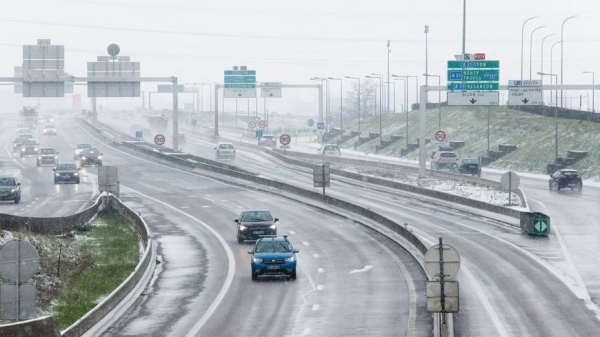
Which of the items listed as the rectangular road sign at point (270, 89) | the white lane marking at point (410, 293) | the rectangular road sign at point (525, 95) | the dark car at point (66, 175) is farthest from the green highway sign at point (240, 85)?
the white lane marking at point (410, 293)

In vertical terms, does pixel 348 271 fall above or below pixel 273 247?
below

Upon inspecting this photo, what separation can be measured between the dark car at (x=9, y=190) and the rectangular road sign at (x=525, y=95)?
32.3 metres

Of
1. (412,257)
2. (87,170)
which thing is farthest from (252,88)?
(412,257)

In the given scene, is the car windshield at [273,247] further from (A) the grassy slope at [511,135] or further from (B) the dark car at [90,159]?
(B) the dark car at [90,159]

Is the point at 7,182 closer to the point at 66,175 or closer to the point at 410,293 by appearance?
the point at 66,175

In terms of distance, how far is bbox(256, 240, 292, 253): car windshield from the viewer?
37625 mm

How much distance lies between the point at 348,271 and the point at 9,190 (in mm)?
33407

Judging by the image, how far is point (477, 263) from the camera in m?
41.2

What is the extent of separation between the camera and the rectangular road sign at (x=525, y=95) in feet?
234

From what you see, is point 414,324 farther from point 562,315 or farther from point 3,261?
point 3,261

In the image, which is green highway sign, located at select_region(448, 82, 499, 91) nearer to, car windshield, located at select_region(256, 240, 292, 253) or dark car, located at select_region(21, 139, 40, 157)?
car windshield, located at select_region(256, 240, 292, 253)

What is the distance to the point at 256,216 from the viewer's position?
48906mm

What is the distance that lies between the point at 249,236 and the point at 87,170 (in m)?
49.4

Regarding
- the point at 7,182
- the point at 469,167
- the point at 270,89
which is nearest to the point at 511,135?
the point at 469,167
